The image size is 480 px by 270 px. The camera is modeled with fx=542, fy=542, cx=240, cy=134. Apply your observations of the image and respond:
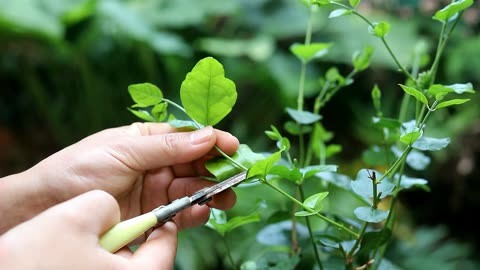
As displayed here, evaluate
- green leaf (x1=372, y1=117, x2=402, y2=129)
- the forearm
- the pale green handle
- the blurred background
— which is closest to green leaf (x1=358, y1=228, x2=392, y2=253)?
green leaf (x1=372, y1=117, x2=402, y2=129)

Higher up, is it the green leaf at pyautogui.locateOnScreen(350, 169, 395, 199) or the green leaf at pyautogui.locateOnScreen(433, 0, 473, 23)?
the green leaf at pyautogui.locateOnScreen(433, 0, 473, 23)

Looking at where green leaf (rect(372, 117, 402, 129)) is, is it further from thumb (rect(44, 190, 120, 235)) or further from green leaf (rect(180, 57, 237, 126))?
thumb (rect(44, 190, 120, 235))

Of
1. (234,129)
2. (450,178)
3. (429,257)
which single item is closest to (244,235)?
(429,257)

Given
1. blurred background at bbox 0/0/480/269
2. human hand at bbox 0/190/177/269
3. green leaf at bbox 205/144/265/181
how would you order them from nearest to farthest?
1. human hand at bbox 0/190/177/269
2. green leaf at bbox 205/144/265/181
3. blurred background at bbox 0/0/480/269

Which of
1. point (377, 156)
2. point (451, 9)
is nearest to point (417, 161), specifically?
point (377, 156)

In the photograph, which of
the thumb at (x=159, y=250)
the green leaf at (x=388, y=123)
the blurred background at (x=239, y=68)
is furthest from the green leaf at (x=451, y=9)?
the blurred background at (x=239, y=68)

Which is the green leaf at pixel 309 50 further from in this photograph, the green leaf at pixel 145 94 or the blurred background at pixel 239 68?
the blurred background at pixel 239 68

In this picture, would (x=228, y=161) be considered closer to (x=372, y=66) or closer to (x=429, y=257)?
(x=429, y=257)
